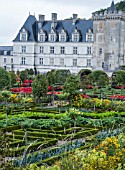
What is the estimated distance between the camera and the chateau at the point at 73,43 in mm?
54344

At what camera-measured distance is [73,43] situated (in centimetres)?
5547

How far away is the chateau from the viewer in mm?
54344

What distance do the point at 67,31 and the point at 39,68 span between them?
18.3 feet

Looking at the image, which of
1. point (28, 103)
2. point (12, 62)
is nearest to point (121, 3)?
point (12, 62)

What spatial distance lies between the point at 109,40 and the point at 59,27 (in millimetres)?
6275

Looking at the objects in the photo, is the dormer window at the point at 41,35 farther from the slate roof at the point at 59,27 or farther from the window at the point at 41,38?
the slate roof at the point at 59,27

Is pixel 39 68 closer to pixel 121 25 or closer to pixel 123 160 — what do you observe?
pixel 121 25

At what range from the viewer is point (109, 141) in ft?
32.6

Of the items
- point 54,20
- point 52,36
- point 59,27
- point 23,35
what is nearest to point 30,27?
point 23,35

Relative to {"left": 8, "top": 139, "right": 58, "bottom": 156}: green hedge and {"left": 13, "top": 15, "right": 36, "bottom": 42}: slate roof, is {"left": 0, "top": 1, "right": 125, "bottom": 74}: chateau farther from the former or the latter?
{"left": 8, "top": 139, "right": 58, "bottom": 156}: green hedge

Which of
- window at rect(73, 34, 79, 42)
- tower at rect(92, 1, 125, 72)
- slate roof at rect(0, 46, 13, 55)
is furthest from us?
slate roof at rect(0, 46, 13, 55)

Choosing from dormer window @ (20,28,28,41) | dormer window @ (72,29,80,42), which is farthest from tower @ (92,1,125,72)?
dormer window @ (20,28,28,41)

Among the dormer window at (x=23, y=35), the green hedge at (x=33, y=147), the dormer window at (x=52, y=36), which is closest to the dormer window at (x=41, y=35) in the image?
the dormer window at (x=52, y=36)

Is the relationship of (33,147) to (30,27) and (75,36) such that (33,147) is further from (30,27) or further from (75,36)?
(30,27)
